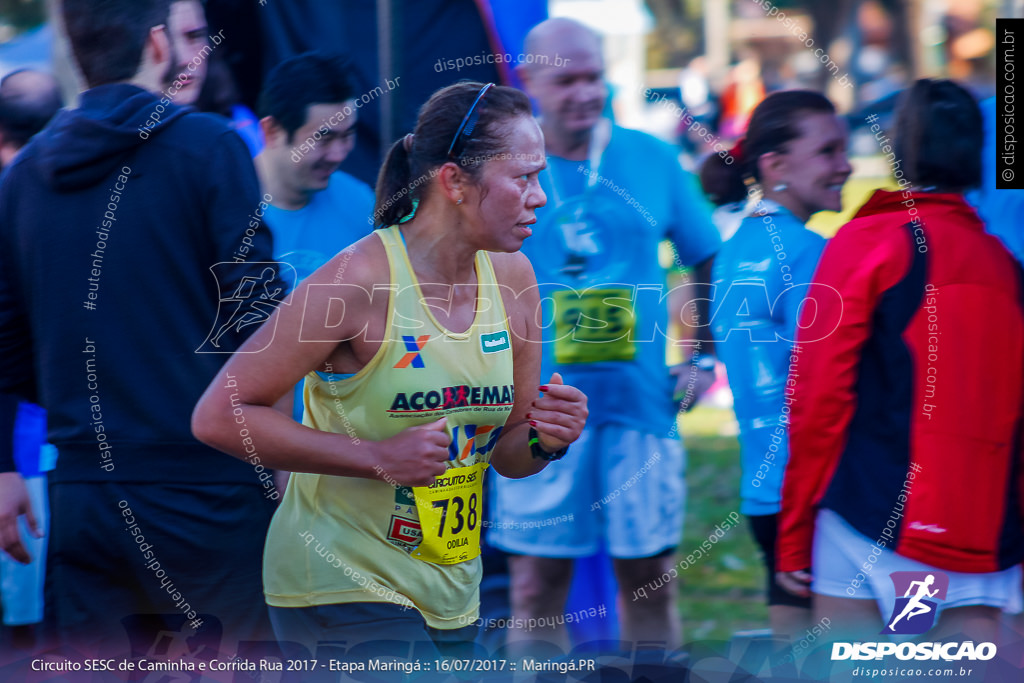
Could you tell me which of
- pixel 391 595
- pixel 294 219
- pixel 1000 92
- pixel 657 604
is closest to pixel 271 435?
pixel 391 595

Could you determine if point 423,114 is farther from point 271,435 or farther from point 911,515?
point 911,515

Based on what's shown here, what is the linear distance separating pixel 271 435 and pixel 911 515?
1649 mm

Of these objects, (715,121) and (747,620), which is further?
(715,121)

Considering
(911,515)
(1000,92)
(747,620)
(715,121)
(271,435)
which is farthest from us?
(715,121)

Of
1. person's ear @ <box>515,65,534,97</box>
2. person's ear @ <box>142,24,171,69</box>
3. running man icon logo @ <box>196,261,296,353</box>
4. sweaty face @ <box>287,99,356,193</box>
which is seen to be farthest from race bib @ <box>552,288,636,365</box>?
person's ear @ <box>142,24,171,69</box>

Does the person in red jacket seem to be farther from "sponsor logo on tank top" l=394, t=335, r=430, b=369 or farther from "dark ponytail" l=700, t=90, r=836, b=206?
"sponsor logo on tank top" l=394, t=335, r=430, b=369

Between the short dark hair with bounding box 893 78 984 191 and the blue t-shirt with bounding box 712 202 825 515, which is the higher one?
the short dark hair with bounding box 893 78 984 191

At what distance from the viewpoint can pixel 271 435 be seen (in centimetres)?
212

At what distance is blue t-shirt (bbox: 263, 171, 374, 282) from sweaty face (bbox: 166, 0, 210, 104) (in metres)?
0.52

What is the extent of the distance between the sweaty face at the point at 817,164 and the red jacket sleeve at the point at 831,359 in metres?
0.31

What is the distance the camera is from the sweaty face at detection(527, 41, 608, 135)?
3.16 m

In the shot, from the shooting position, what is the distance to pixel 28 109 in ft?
11.1

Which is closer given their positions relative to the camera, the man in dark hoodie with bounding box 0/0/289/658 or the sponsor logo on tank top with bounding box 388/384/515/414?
the sponsor logo on tank top with bounding box 388/384/515/414

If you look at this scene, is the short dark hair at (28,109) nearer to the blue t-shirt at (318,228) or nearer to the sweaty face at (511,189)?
the blue t-shirt at (318,228)
